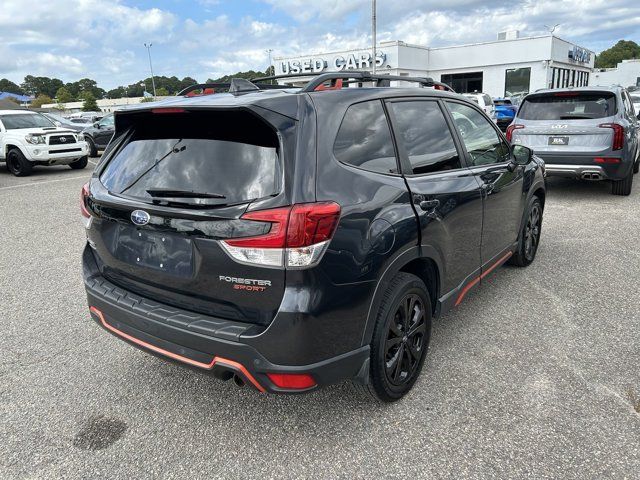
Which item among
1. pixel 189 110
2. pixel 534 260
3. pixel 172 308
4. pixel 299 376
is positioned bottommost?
pixel 534 260

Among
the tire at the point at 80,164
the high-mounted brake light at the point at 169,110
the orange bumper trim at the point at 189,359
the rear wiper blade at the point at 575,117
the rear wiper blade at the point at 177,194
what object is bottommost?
the tire at the point at 80,164

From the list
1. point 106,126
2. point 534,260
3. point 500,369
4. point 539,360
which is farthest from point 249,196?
point 106,126

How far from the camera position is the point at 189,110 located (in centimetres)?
242

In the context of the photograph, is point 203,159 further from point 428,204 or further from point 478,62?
point 478,62

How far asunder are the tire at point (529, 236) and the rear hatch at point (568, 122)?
324 cm

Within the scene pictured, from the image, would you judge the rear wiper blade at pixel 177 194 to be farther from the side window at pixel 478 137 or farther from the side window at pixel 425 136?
the side window at pixel 478 137

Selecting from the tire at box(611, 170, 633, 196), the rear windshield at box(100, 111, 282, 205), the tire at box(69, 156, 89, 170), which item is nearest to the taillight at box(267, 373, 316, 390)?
the rear windshield at box(100, 111, 282, 205)

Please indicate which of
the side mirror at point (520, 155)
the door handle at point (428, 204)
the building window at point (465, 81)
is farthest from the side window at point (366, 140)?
the building window at point (465, 81)

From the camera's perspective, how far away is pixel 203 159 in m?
2.40

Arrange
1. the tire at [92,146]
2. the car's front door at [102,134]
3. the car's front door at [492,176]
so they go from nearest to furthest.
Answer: the car's front door at [492,176], the car's front door at [102,134], the tire at [92,146]

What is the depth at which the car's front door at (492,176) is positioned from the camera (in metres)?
3.58

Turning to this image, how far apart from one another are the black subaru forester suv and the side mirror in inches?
57.9

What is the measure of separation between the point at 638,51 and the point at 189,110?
145 metres

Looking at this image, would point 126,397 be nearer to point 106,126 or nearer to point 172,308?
point 172,308
